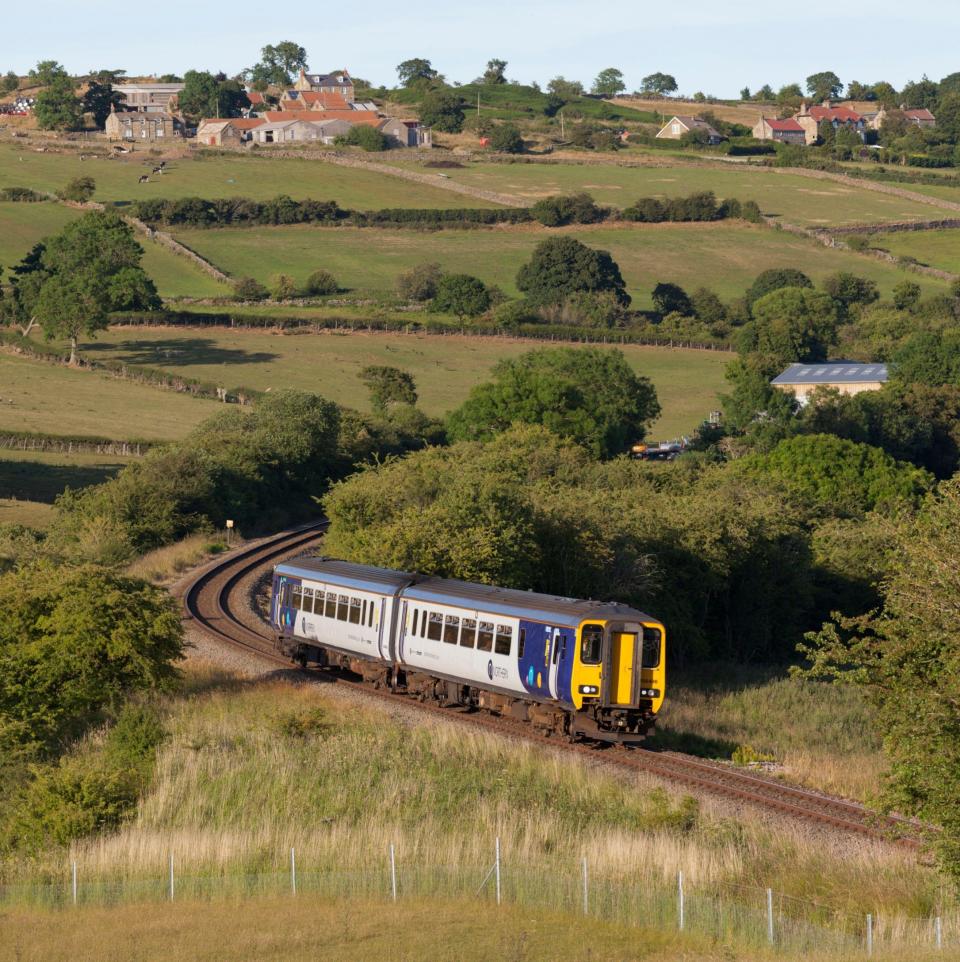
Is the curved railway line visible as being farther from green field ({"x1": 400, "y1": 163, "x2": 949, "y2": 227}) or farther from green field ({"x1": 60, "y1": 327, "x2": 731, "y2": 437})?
green field ({"x1": 400, "y1": 163, "x2": 949, "y2": 227})

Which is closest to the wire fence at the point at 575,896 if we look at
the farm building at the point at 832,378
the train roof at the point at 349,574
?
the train roof at the point at 349,574

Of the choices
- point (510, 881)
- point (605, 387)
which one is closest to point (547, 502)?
point (510, 881)

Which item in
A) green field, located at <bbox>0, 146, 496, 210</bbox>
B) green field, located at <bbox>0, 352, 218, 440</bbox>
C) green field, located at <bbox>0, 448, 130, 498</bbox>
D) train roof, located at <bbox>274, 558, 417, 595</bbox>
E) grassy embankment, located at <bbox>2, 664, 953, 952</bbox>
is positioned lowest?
green field, located at <bbox>0, 448, 130, 498</bbox>

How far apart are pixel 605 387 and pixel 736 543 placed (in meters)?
44.5

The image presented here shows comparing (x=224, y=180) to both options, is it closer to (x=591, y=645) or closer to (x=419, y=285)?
(x=419, y=285)

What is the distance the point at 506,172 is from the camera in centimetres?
19675

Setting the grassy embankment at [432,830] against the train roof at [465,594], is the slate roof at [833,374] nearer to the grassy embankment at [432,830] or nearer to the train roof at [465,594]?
the train roof at [465,594]

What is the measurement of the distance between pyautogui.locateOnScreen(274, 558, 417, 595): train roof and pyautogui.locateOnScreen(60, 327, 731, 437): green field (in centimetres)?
6065

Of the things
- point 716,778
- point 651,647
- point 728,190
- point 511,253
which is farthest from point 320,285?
point 716,778

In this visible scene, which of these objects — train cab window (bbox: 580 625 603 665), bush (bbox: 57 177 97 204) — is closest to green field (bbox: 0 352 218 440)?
bush (bbox: 57 177 97 204)

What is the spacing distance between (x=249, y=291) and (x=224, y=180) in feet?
166

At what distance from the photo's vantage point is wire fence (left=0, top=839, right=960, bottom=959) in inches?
761

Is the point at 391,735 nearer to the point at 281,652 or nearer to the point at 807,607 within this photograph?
the point at 281,652

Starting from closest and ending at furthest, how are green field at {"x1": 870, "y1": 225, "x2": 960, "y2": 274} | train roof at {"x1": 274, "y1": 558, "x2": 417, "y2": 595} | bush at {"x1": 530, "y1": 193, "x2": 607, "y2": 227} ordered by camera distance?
train roof at {"x1": 274, "y1": 558, "x2": 417, "y2": 595} → green field at {"x1": 870, "y1": 225, "x2": 960, "y2": 274} → bush at {"x1": 530, "y1": 193, "x2": 607, "y2": 227}
